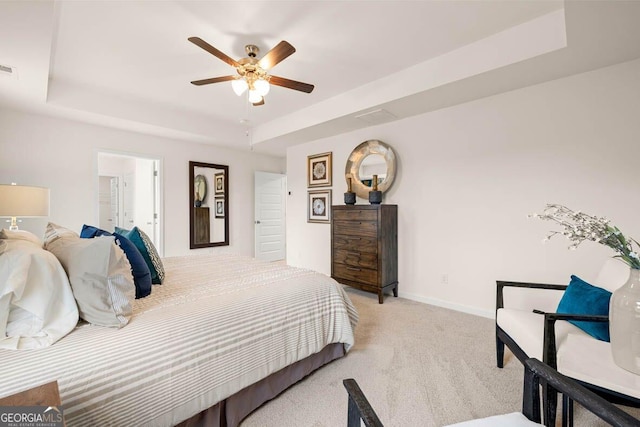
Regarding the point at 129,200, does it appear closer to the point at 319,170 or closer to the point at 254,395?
the point at 319,170

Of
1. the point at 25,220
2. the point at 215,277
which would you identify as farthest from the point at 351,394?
the point at 25,220

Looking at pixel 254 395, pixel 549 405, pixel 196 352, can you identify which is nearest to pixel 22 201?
pixel 196 352

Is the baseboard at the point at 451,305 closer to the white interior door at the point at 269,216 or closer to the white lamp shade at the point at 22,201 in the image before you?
the white interior door at the point at 269,216

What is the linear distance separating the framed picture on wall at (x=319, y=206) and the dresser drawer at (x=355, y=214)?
68cm

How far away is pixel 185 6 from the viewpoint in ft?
6.35

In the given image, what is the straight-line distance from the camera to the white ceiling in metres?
1.92

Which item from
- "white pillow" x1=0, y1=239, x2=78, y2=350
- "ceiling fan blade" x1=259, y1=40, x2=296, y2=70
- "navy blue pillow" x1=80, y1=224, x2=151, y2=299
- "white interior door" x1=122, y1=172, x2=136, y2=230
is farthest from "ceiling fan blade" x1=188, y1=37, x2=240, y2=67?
"white interior door" x1=122, y1=172, x2=136, y2=230

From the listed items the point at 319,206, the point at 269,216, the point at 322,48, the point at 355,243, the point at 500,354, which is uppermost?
the point at 322,48

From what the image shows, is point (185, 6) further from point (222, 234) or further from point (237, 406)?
point (222, 234)

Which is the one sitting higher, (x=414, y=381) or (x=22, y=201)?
(x=22, y=201)

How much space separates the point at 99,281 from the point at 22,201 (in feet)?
7.77

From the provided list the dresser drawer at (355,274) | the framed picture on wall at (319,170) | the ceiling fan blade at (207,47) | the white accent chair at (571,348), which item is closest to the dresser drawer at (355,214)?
the dresser drawer at (355,274)

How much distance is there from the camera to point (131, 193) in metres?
5.47

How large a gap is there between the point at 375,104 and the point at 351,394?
2862 millimetres
